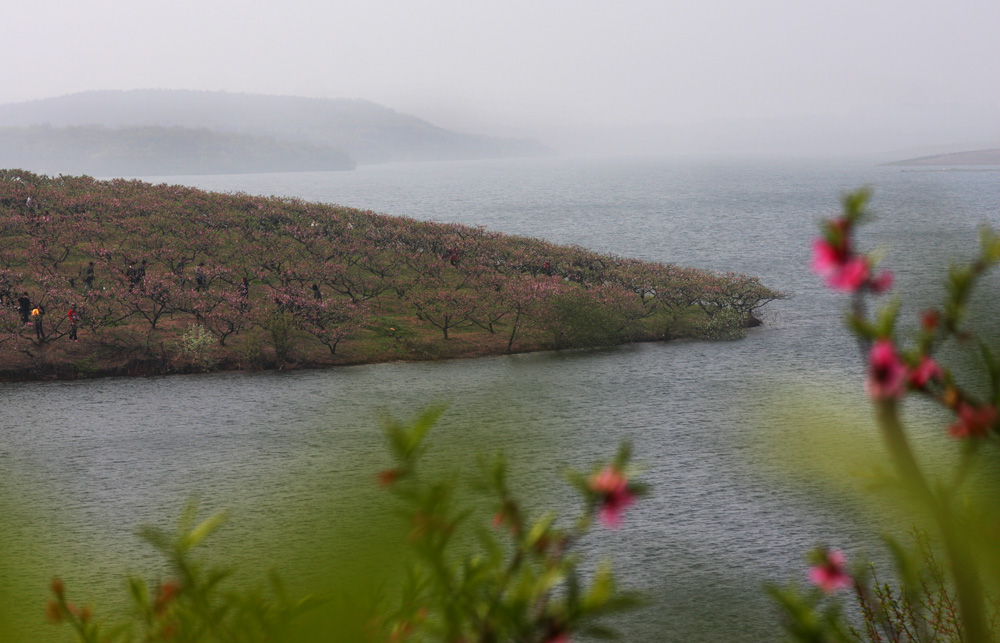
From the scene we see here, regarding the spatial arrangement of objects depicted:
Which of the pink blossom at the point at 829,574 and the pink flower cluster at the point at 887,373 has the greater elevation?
the pink flower cluster at the point at 887,373

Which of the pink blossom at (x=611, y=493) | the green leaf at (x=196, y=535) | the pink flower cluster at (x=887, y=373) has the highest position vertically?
the pink flower cluster at (x=887, y=373)

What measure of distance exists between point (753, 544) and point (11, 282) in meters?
53.0

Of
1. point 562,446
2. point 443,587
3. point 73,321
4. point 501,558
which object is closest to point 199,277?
point 73,321

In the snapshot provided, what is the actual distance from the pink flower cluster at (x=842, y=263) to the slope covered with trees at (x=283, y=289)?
A: 55.3m

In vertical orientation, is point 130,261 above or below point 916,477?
below

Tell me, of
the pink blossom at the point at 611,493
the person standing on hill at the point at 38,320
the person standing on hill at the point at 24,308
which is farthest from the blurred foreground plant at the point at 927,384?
the person standing on hill at the point at 24,308

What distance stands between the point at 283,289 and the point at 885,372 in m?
64.9

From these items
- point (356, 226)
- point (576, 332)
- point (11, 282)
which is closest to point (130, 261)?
point (11, 282)

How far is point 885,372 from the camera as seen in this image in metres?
1.74

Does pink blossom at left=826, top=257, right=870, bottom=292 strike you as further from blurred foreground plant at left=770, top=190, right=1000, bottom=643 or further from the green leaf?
the green leaf

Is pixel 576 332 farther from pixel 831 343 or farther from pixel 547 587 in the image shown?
pixel 547 587

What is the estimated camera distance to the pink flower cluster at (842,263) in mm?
Result: 1730

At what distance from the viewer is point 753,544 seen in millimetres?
28547

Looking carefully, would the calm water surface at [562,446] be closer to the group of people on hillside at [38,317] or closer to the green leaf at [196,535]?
the group of people on hillside at [38,317]
